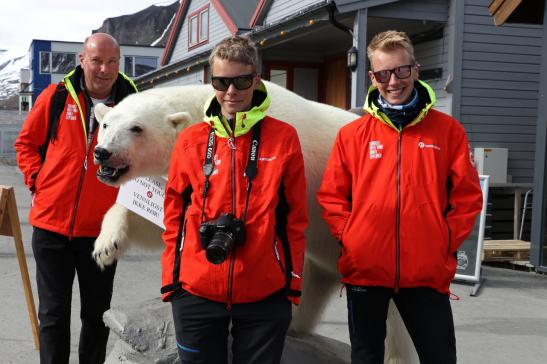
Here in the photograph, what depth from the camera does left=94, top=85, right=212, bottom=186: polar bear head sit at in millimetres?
2730

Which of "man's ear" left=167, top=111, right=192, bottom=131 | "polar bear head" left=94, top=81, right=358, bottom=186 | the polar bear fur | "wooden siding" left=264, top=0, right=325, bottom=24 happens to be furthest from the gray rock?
"wooden siding" left=264, top=0, right=325, bottom=24

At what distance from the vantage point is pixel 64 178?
10.3 feet

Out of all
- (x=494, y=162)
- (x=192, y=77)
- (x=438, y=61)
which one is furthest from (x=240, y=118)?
(x=192, y=77)

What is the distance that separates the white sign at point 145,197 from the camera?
2.97 metres

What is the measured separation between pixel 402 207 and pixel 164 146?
1.20m

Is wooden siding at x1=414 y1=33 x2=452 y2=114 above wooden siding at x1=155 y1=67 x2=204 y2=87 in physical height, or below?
below

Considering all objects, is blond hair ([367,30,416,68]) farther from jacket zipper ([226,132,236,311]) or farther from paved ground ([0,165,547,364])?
paved ground ([0,165,547,364])

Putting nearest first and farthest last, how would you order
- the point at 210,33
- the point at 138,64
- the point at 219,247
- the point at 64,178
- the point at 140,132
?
the point at 219,247 → the point at 140,132 → the point at 64,178 → the point at 210,33 → the point at 138,64

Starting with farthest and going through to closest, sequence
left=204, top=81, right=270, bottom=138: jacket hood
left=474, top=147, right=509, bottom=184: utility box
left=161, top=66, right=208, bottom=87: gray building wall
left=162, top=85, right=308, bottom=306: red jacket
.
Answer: left=161, top=66, right=208, bottom=87: gray building wall → left=474, top=147, right=509, bottom=184: utility box → left=204, top=81, right=270, bottom=138: jacket hood → left=162, top=85, right=308, bottom=306: red jacket

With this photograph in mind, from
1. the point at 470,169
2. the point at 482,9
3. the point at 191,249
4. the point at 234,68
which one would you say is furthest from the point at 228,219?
the point at 482,9

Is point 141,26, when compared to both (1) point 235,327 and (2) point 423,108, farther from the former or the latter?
(1) point 235,327

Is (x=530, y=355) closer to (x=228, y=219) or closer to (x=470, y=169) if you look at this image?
(x=470, y=169)

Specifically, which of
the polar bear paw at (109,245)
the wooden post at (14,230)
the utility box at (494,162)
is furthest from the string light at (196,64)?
the polar bear paw at (109,245)

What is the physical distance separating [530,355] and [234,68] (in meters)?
3.60
